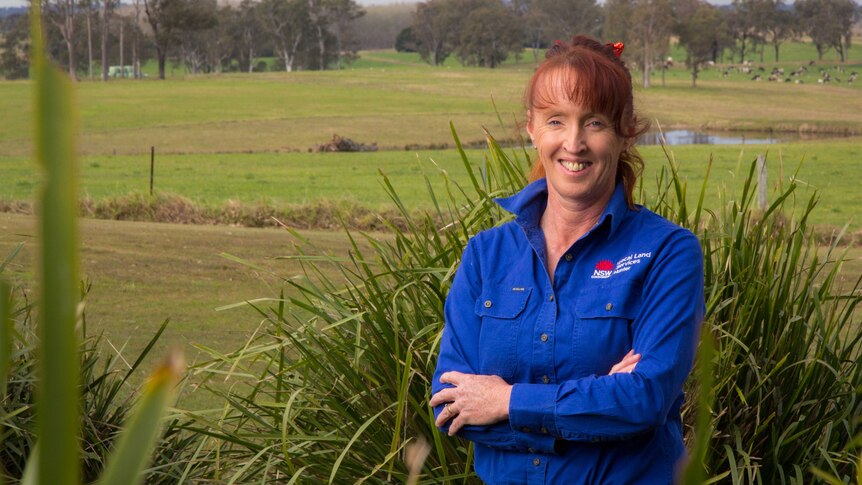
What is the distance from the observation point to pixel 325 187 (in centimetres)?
3064

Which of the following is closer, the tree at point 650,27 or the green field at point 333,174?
the green field at point 333,174

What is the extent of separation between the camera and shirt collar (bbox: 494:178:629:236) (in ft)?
8.13

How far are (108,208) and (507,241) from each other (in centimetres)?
1703

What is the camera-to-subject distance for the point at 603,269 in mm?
2447

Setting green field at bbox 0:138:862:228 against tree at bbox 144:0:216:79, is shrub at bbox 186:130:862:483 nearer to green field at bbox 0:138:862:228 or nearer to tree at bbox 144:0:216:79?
green field at bbox 0:138:862:228

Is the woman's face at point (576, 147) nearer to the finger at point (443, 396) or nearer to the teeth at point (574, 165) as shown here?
the teeth at point (574, 165)

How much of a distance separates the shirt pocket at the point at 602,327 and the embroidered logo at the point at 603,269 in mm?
49

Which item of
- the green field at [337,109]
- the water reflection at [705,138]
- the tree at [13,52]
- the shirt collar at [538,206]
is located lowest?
the water reflection at [705,138]

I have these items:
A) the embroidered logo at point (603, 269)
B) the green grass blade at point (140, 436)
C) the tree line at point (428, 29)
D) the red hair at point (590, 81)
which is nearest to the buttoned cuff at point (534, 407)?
the embroidered logo at point (603, 269)

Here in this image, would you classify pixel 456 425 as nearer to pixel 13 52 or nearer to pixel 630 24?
pixel 630 24

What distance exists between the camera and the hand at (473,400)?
2367 millimetres

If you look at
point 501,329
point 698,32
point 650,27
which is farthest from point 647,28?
point 501,329

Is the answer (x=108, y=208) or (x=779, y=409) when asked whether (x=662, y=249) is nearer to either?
(x=779, y=409)

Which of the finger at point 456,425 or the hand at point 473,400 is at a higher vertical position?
the hand at point 473,400
